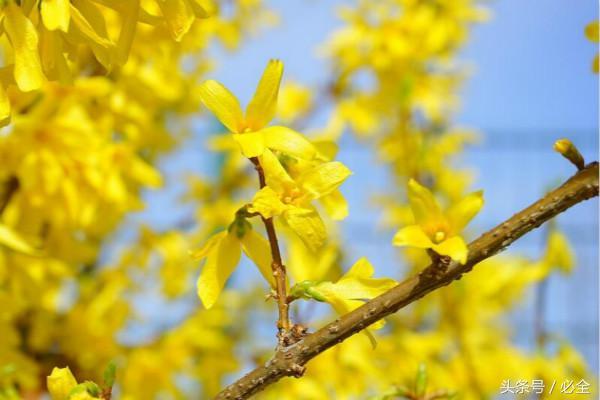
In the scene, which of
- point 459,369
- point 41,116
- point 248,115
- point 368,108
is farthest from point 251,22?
point 248,115

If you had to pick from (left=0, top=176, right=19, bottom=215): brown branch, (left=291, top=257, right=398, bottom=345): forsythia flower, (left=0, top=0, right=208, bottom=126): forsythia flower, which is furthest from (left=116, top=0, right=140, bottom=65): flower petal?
(left=0, top=176, right=19, bottom=215): brown branch

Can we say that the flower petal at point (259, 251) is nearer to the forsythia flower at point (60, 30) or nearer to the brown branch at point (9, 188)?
the forsythia flower at point (60, 30)

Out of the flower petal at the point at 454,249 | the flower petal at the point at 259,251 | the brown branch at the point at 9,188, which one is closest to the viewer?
the flower petal at the point at 454,249

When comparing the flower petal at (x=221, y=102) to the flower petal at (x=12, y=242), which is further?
the flower petal at (x=12, y=242)

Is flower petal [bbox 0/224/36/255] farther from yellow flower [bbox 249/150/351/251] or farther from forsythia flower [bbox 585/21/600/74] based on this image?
forsythia flower [bbox 585/21/600/74]

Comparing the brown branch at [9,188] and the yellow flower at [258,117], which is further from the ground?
the brown branch at [9,188]

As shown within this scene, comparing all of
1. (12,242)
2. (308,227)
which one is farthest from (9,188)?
(308,227)

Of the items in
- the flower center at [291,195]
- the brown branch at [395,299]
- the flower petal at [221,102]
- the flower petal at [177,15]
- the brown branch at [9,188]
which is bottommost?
the brown branch at [395,299]

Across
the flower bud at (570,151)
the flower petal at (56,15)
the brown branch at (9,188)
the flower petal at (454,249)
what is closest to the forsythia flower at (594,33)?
the flower bud at (570,151)
